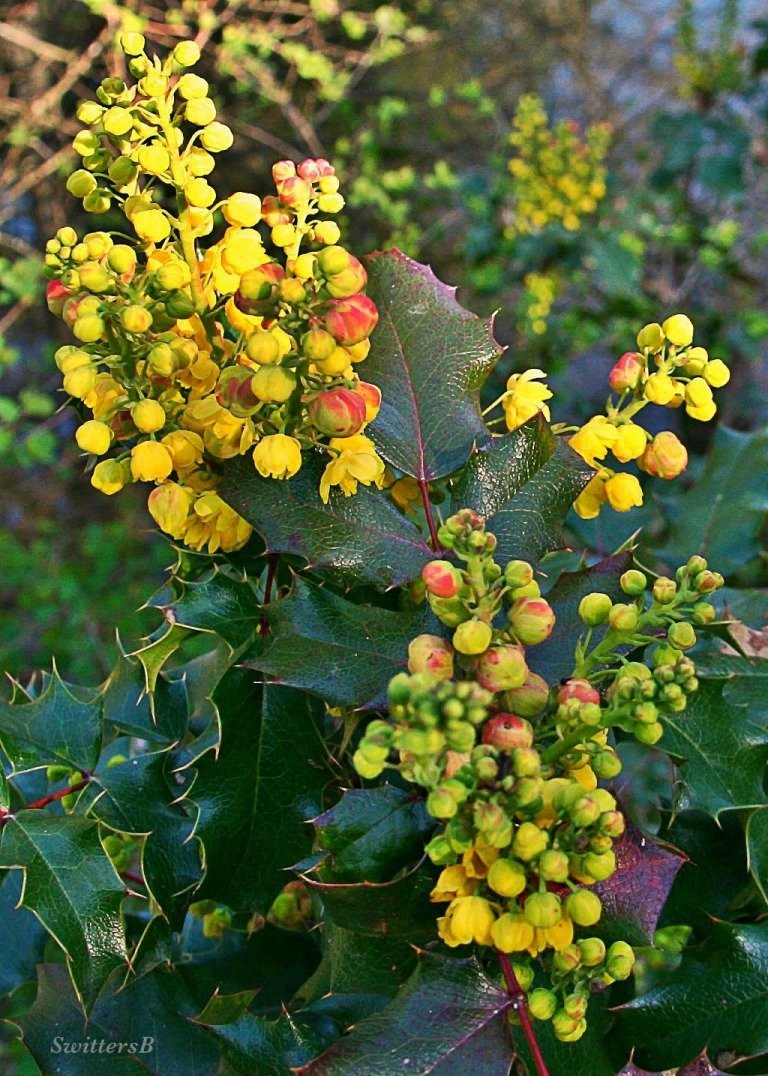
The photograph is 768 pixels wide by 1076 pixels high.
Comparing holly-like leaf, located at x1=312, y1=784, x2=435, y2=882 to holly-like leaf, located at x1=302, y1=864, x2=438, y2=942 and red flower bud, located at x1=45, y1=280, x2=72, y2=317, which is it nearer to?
holly-like leaf, located at x1=302, y1=864, x2=438, y2=942

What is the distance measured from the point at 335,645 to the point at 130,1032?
401mm

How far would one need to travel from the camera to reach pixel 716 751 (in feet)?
2.45

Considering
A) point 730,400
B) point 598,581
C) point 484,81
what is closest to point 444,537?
point 598,581

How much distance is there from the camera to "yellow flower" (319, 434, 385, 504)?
0.68 meters

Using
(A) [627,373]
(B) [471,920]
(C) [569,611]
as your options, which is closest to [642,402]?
(A) [627,373]

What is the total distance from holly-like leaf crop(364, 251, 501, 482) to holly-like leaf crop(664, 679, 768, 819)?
0.83 ft

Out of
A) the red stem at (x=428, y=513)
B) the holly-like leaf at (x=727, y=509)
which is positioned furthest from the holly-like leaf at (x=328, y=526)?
the holly-like leaf at (x=727, y=509)

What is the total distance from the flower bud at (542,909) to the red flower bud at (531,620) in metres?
0.14

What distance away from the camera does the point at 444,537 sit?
23.7 inches

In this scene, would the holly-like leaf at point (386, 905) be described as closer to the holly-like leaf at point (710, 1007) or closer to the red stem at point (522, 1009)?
the red stem at point (522, 1009)

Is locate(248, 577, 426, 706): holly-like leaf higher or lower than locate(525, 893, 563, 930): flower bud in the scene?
higher

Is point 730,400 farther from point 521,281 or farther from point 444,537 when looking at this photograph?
point 444,537

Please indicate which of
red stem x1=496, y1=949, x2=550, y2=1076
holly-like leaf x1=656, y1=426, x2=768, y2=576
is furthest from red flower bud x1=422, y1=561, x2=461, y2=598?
holly-like leaf x1=656, y1=426, x2=768, y2=576

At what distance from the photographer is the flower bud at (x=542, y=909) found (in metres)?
0.55
